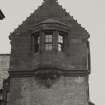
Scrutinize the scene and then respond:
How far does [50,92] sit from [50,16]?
7.55 metres

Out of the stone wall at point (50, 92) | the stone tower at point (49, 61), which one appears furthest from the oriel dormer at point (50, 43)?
the stone wall at point (50, 92)

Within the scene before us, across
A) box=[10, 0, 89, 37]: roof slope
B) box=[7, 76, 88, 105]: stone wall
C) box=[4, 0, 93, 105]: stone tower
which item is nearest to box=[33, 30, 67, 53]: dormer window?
box=[4, 0, 93, 105]: stone tower

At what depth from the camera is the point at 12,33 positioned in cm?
3947

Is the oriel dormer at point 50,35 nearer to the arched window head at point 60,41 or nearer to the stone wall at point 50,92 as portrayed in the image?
the arched window head at point 60,41

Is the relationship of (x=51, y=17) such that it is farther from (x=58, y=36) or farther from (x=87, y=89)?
(x=87, y=89)

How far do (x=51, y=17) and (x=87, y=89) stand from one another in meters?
7.71

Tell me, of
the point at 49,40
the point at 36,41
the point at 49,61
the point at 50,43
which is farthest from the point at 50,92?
the point at 36,41

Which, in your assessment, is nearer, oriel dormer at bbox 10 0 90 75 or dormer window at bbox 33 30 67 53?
oriel dormer at bbox 10 0 90 75

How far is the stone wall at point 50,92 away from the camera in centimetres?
3603

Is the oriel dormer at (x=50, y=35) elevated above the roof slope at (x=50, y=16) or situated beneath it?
situated beneath

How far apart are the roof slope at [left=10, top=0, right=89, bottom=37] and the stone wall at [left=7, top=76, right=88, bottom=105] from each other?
4.84m

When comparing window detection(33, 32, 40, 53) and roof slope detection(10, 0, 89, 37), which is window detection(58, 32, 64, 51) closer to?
roof slope detection(10, 0, 89, 37)

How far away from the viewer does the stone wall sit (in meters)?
36.0

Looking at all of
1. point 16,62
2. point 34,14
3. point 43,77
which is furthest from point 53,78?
point 34,14
